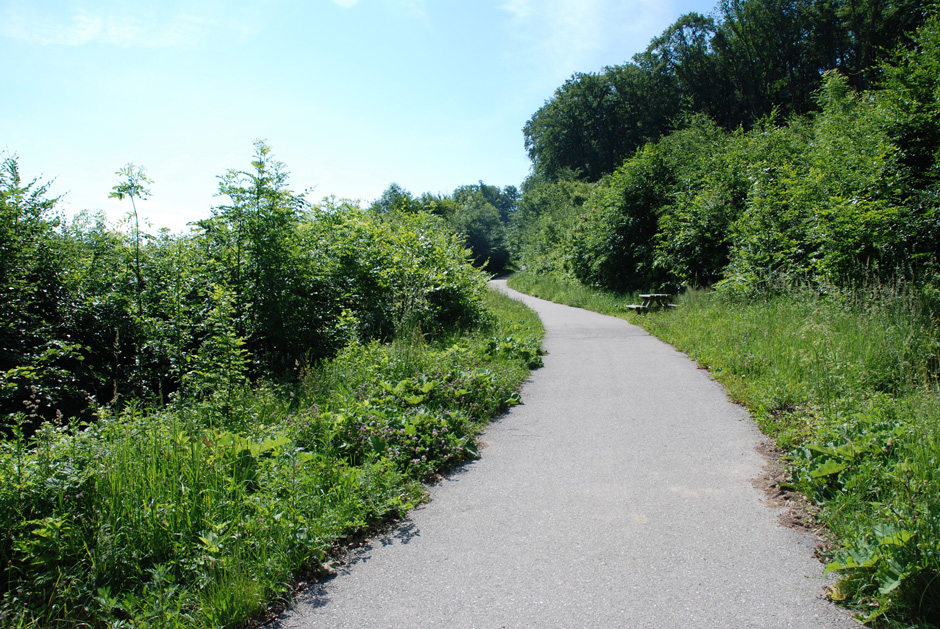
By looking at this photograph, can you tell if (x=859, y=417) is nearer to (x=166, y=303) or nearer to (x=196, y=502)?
(x=196, y=502)

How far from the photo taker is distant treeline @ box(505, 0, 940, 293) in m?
9.65

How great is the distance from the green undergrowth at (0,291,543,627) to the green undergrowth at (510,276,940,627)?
9.56 ft

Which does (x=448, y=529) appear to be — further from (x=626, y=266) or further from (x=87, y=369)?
(x=626, y=266)

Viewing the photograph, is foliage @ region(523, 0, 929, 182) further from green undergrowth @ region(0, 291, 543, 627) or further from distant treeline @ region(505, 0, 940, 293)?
green undergrowth @ region(0, 291, 543, 627)

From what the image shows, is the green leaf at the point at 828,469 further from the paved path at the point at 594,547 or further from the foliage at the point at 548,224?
the foliage at the point at 548,224

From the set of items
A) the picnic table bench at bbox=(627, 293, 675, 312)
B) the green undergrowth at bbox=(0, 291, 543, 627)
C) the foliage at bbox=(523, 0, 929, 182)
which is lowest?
→ the green undergrowth at bbox=(0, 291, 543, 627)

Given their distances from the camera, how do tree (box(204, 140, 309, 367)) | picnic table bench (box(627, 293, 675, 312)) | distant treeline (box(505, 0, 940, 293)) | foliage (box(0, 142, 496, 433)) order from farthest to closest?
1. picnic table bench (box(627, 293, 675, 312))
2. distant treeline (box(505, 0, 940, 293))
3. tree (box(204, 140, 309, 367))
4. foliage (box(0, 142, 496, 433))

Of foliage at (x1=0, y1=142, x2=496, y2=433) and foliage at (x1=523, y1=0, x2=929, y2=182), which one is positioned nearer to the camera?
foliage at (x1=0, y1=142, x2=496, y2=433)

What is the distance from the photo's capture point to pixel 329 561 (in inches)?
132

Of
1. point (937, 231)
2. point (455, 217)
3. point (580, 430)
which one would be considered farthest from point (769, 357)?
point (455, 217)

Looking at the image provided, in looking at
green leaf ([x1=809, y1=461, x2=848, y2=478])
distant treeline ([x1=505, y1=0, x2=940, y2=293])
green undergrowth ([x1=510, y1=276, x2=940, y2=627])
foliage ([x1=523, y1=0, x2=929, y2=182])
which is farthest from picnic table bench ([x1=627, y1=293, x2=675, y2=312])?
foliage ([x1=523, y1=0, x2=929, y2=182])

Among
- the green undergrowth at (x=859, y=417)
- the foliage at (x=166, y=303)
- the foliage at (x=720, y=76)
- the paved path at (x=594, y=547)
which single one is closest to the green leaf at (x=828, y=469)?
the green undergrowth at (x=859, y=417)

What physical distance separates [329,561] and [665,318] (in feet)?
39.2

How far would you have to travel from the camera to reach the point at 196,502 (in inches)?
134
